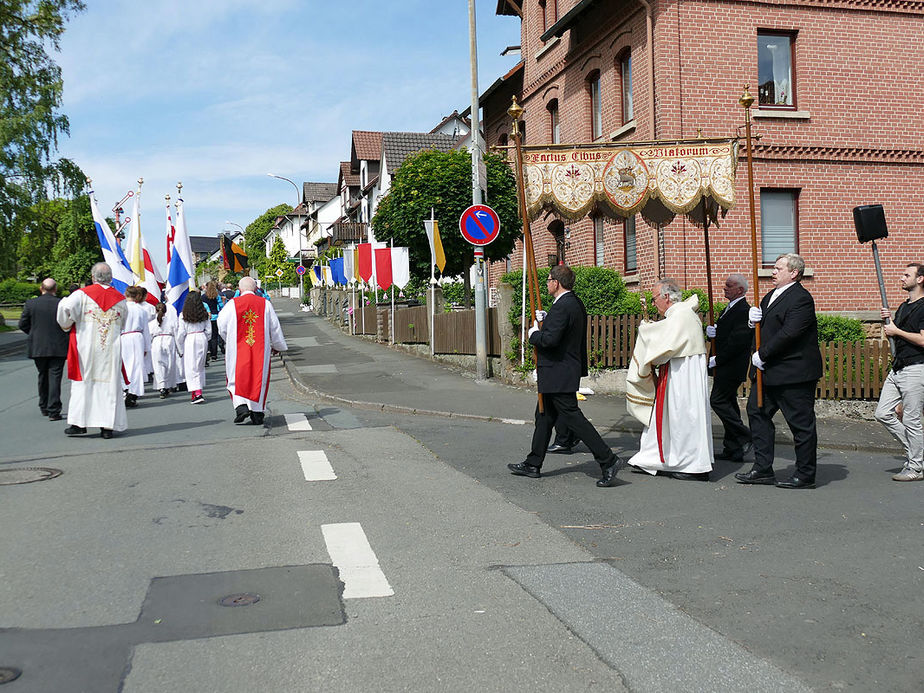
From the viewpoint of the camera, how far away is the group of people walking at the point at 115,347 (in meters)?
10.1

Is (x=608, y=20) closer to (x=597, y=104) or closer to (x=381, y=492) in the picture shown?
(x=597, y=104)

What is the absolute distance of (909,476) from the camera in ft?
25.5

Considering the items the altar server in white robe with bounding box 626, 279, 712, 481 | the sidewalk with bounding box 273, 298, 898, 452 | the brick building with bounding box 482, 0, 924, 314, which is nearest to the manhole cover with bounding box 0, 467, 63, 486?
the altar server in white robe with bounding box 626, 279, 712, 481

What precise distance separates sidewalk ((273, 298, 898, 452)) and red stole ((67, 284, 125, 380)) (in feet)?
13.5

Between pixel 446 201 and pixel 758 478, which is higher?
pixel 446 201

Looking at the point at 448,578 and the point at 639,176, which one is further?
the point at 639,176

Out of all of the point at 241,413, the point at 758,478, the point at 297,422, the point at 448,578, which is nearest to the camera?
the point at 448,578

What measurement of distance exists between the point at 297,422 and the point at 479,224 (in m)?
5.26

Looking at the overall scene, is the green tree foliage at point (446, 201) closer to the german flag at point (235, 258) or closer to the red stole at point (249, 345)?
the german flag at point (235, 258)

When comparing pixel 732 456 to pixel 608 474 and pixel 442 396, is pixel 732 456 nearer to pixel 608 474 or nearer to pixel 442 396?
pixel 608 474

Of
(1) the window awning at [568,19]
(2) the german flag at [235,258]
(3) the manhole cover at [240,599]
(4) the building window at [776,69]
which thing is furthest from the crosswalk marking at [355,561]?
(2) the german flag at [235,258]

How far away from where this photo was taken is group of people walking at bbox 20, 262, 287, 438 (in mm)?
10117

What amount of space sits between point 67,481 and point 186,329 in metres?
7.10

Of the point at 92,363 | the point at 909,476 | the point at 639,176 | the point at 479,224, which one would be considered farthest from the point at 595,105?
the point at 909,476
